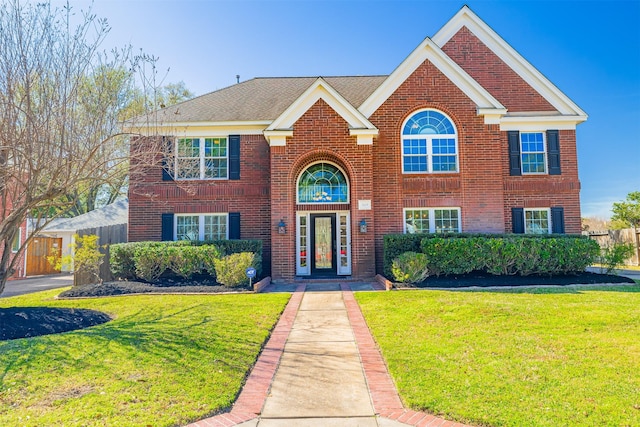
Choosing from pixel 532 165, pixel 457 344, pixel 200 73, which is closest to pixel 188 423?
pixel 457 344

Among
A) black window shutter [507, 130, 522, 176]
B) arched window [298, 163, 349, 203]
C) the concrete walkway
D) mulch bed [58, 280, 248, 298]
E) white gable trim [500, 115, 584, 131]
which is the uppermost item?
white gable trim [500, 115, 584, 131]

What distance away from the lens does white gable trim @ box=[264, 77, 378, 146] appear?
13055mm

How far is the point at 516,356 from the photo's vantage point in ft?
16.6

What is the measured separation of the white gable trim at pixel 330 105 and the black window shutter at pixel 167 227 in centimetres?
529

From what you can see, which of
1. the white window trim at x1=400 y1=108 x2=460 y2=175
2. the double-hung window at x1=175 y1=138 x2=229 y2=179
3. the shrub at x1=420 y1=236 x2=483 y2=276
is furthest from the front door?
the double-hung window at x1=175 y1=138 x2=229 y2=179

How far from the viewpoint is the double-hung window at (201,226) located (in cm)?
1494

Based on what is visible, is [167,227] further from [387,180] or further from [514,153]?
[514,153]

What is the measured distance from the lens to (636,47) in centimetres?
1664

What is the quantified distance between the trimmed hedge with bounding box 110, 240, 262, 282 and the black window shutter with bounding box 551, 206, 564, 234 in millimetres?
11422

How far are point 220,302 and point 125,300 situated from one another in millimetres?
2800

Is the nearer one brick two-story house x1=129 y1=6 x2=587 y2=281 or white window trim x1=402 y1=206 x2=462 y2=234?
brick two-story house x1=129 y1=6 x2=587 y2=281

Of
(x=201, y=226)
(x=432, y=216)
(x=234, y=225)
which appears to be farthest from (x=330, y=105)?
(x=201, y=226)

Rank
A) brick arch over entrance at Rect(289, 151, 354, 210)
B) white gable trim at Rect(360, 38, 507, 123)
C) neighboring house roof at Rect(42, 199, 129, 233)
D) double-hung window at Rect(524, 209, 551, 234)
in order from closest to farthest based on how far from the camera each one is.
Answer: brick arch over entrance at Rect(289, 151, 354, 210) < white gable trim at Rect(360, 38, 507, 123) < double-hung window at Rect(524, 209, 551, 234) < neighboring house roof at Rect(42, 199, 129, 233)

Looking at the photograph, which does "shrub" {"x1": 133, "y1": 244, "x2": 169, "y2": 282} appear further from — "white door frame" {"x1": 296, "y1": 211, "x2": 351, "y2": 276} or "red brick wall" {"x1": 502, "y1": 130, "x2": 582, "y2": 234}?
"red brick wall" {"x1": 502, "y1": 130, "x2": 582, "y2": 234}
